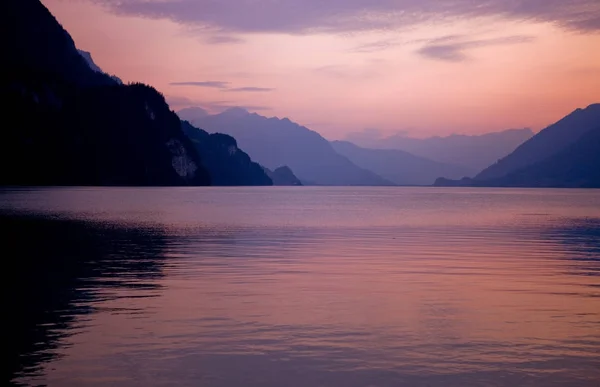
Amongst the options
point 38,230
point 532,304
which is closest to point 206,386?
point 532,304

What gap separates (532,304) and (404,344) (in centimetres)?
907

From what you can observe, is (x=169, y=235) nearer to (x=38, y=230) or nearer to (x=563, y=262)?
(x=38, y=230)

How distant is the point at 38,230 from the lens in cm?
6053

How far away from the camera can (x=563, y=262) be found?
4062 cm

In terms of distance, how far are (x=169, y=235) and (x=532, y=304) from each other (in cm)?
4062

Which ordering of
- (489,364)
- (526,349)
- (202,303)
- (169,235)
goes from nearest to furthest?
(489,364), (526,349), (202,303), (169,235)

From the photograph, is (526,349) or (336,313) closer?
(526,349)

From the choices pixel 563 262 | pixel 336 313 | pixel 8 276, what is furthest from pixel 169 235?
pixel 336 313

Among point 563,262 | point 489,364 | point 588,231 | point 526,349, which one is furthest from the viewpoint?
point 588,231

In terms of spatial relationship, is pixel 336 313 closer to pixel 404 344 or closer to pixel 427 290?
pixel 404 344

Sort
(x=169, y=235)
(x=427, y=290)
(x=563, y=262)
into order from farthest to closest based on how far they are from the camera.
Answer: (x=169, y=235) < (x=563, y=262) < (x=427, y=290)

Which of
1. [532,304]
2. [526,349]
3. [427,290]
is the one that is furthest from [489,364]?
[427,290]

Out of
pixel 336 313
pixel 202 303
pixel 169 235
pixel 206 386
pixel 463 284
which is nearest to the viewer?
pixel 206 386

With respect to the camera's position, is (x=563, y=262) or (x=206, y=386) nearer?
(x=206, y=386)
